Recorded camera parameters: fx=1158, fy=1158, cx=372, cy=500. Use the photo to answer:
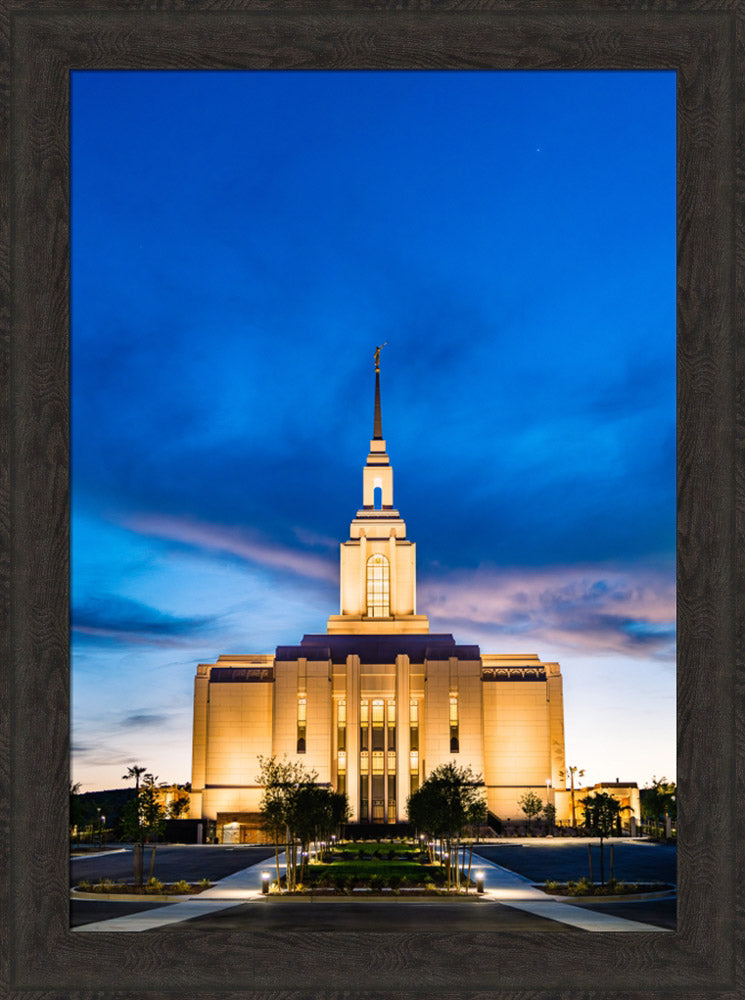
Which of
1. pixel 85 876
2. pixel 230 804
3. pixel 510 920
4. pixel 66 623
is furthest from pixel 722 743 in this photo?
pixel 230 804

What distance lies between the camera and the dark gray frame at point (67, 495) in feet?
30.9

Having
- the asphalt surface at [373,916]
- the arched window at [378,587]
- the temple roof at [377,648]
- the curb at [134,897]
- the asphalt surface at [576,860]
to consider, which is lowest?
the asphalt surface at [576,860]

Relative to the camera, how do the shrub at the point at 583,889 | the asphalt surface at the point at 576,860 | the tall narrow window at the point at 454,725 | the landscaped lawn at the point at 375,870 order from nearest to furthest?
1. the shrub at the point at 583,889
2. the landscaped lawn at the point at 375,870
3. the asphalt surface at the point at 576,860
4. the tall narrow window at the point at 454,725

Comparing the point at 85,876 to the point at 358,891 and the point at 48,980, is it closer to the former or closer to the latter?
the point at 358,891

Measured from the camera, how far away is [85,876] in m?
32.2

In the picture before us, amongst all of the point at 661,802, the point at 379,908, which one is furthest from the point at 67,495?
the point at 661,802

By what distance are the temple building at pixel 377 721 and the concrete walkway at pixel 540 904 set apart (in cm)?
3988

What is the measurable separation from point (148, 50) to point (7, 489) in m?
4.04

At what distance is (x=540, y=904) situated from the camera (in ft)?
75.5

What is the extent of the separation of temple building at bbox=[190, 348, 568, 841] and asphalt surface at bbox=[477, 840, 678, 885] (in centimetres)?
2258

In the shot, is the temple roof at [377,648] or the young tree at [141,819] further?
the temple roof at [377,648]

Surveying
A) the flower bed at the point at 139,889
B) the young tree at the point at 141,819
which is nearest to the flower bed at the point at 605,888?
the flower bed at the point at 139,889

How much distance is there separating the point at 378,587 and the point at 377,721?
58.9ft

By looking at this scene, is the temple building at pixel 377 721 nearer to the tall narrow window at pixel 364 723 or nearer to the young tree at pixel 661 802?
the tall narrow window at pixel 364 723
